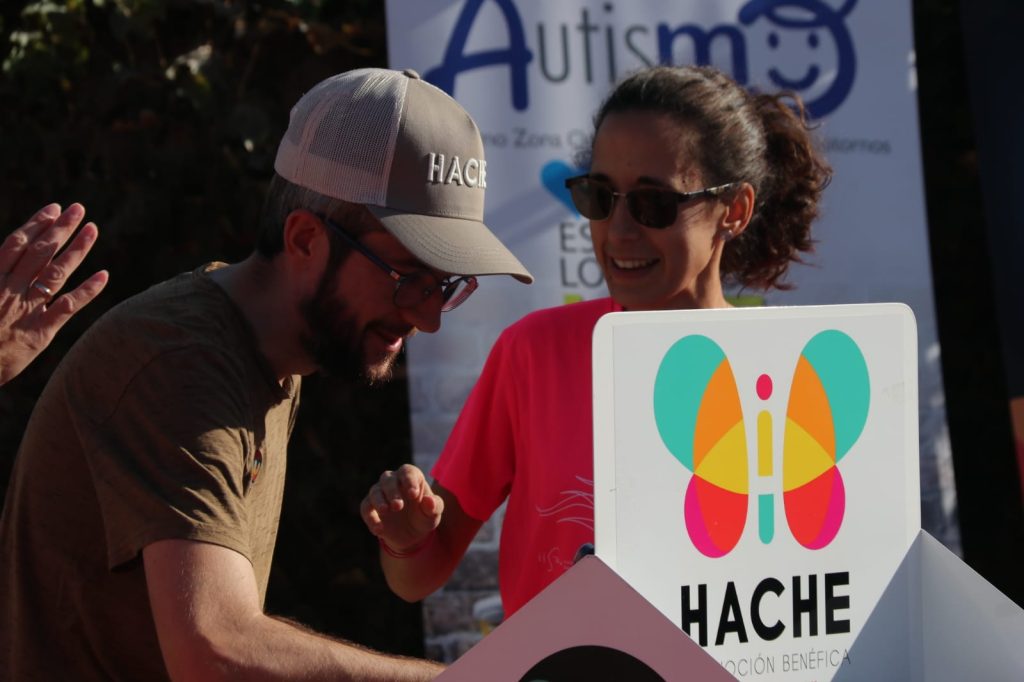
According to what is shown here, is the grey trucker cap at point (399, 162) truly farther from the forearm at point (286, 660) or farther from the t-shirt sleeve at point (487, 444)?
the forearm at point (286, 660)

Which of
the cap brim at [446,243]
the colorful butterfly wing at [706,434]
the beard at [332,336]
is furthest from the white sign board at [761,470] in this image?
the beard at [332,336]

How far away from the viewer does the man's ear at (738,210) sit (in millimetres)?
2176

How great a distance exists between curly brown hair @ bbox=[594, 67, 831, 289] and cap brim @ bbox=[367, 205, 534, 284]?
1.36ft

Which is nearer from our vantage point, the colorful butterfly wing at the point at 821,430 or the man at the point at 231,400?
the colorful butterfly wing at the point at 821,430

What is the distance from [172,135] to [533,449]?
6.36ft

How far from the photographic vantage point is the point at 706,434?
1349 mm

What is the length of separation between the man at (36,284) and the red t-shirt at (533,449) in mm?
686

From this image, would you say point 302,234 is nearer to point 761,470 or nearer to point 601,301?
point 601,301

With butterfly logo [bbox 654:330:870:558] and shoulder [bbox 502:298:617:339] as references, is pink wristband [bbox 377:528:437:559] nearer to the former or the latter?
shoulder [bbox 502:298:617:339]

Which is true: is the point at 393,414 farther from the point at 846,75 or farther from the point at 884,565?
the point at 884,565

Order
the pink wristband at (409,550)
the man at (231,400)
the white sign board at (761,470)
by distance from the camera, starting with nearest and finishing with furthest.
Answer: the white sign board at (761,470) → the man at (231,400) → the pink wristband at (409,550)

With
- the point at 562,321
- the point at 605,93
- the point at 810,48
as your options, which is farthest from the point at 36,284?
the point at 810,48

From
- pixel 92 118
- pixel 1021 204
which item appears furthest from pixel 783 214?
pixel 92 118

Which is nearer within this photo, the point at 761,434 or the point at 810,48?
the point at 761,434
